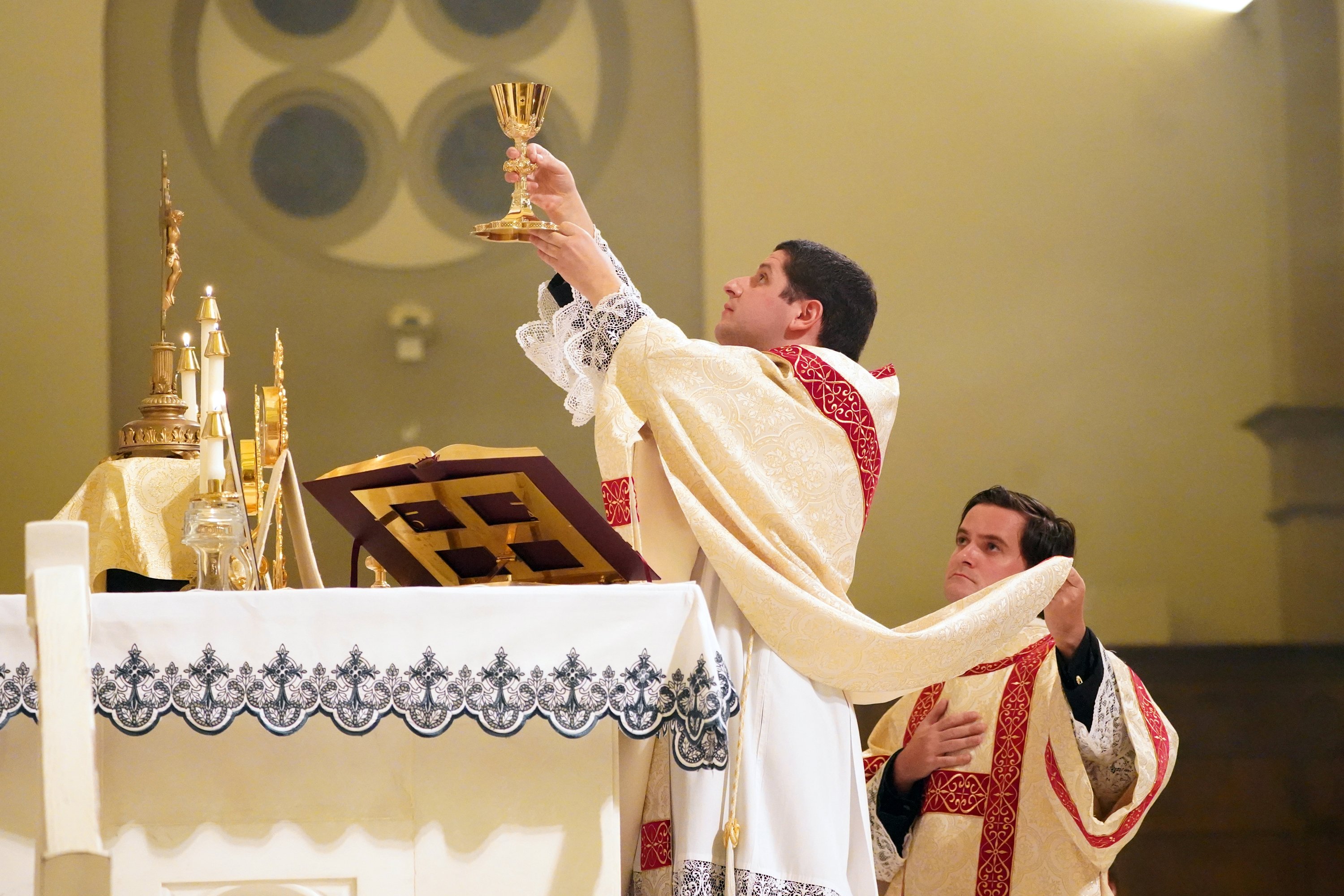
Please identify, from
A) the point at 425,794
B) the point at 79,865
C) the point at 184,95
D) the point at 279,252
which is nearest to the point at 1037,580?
the point at 425,794

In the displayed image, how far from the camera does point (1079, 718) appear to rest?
2.96 metres

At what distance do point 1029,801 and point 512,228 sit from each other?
1631 mm

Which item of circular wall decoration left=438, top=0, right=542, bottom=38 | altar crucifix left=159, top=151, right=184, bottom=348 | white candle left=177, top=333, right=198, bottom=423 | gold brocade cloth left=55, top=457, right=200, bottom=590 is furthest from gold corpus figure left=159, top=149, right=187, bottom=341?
circular wall decoration left=438, top=0, right=542, bottom=38

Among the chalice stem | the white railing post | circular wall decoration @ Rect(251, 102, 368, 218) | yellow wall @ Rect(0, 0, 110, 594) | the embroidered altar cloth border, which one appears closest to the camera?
the white railing post

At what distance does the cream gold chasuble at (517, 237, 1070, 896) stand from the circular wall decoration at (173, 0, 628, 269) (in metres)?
3.17

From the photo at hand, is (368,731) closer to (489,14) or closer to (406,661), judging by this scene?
(406,661)

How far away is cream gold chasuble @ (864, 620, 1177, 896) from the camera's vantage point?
9.57 ft

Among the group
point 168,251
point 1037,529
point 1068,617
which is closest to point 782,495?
point 1068,617

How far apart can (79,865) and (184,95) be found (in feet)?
16.2

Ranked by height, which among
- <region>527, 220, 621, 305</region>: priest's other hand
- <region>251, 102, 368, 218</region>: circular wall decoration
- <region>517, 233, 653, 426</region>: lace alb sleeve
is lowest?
<region>517, 233, 653, 426</region>: lace alb sleeve

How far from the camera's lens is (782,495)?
96.4 inches

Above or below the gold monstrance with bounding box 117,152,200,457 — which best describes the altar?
below

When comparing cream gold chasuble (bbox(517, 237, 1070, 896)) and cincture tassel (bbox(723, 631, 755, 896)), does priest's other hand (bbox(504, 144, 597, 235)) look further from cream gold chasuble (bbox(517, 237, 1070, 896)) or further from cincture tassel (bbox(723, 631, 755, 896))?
cincture tassel (bbox(723, 631, 755, 896))

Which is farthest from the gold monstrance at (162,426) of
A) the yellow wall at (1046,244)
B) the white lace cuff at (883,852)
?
the yellow wall at (1046,244)
